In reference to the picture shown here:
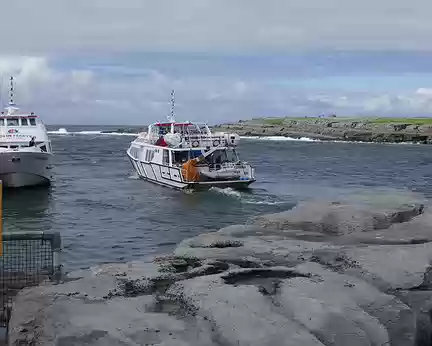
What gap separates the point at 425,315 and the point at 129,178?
41.6 m

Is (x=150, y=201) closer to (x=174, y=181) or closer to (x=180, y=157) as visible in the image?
(x=174, y=181)

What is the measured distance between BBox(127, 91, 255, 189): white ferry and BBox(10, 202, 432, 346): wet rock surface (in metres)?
25.5

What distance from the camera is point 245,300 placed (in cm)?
1039

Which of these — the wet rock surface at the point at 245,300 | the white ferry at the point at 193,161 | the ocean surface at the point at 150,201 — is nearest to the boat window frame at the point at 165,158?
the white ferry at the point at 193,161

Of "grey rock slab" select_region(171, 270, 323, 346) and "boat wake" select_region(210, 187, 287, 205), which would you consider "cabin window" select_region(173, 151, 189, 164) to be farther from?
"grey rock slab" select_region(171, 270, 323, 346)

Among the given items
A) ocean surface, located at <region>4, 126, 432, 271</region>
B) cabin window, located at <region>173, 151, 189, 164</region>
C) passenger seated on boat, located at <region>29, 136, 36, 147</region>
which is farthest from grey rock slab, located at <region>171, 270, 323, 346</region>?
passenger seated on boat, located at <region>29, 136, 36, 147</region>

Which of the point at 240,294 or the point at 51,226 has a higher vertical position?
the point at 240,294

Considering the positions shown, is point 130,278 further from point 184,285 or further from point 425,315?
point 425,315

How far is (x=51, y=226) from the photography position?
29453 mm

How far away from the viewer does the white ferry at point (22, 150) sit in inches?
1582

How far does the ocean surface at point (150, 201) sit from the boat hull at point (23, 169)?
0.69 meters

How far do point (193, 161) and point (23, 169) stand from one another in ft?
38.8

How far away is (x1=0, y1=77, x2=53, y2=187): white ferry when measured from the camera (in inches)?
1582

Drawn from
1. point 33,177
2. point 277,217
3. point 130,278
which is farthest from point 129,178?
point 130,278
